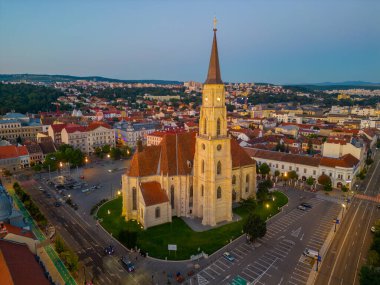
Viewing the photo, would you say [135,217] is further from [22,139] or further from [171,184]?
[22,139]

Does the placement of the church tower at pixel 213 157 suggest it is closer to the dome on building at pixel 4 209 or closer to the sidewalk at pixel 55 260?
the sidewalk at pixel 55 260

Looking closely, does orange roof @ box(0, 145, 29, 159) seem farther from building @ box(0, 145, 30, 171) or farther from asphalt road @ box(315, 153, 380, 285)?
asphalt road @ box(315, 153, 380, 285)

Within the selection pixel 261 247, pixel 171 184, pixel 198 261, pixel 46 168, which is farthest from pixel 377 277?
pixel 46 168

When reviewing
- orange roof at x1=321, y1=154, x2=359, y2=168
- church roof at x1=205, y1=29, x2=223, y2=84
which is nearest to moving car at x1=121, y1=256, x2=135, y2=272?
church roof at x1=205, y1=29, x2=223, y2=84

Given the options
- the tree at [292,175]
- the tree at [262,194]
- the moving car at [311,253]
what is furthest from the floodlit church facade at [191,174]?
the tree at [292,175]

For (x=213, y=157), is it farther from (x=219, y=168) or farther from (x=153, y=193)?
(x=153, y=193)
